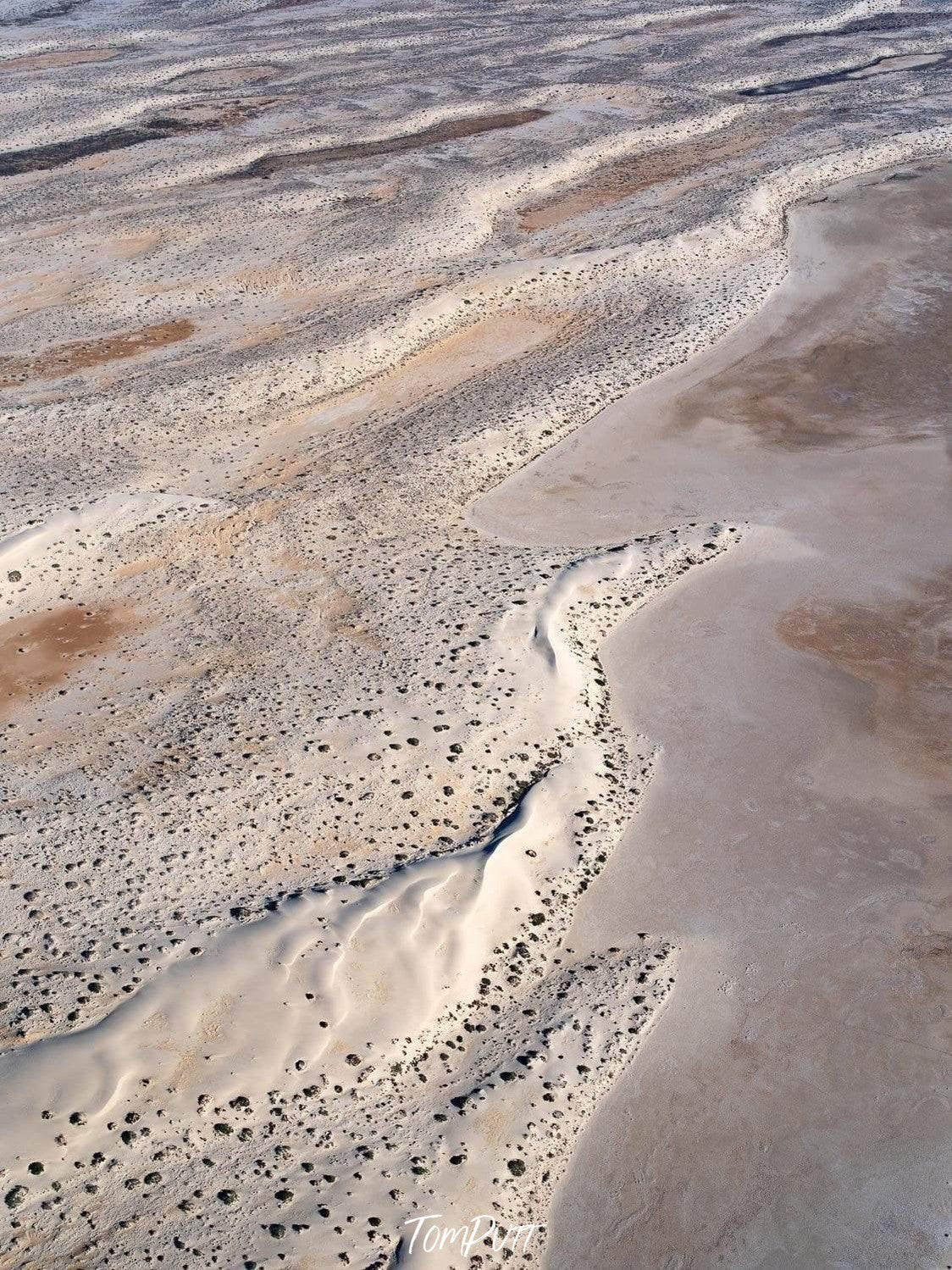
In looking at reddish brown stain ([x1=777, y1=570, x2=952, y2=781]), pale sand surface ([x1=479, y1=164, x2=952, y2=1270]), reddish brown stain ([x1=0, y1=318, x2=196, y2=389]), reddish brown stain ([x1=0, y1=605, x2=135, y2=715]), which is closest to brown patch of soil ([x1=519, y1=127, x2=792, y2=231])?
pale sand surface ([x1=479, y1=164, x2=952, y2=1270])

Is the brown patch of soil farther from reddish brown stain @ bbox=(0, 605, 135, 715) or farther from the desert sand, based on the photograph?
reddish brown stain @ bbox=(0, 605, 135, 715)

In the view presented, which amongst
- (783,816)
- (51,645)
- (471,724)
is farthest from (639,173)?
(783,816)

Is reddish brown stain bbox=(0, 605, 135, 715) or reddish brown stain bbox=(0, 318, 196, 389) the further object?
reddish brown stain bbox=(0, 318, 196, 389)

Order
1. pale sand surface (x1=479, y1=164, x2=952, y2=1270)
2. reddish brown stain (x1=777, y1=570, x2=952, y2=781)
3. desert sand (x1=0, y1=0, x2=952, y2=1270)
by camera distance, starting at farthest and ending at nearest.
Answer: reddish brown stain (x1=777, y1=570, x2=952, y2=781), pale sand surface (x1=479, y1=164, x2=952, y2=1270), desert sand (x1=0, y1=0, x2=952, y2=1270)

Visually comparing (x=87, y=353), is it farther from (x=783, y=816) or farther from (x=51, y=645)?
(x=783, y=816)

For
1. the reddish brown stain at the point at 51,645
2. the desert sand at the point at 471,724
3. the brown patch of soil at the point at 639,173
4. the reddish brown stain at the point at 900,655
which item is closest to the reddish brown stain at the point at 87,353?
the desert sand at the point at 471,724

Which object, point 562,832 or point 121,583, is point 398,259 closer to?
point 121,583
